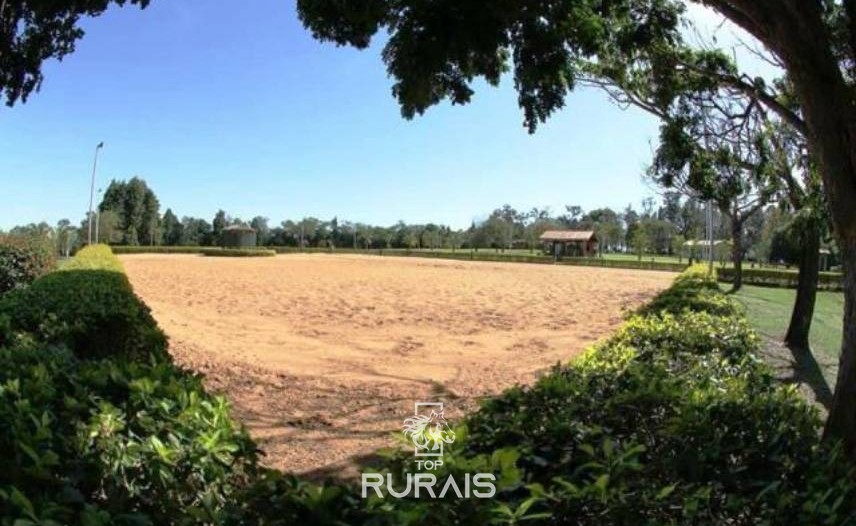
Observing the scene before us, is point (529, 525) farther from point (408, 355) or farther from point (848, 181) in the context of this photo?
point (408, 355)

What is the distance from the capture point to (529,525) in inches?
75.4

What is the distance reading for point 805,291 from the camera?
485 inches

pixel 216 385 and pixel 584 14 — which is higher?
pixel 584 14

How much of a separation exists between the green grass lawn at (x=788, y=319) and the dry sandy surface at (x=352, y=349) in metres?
3.67

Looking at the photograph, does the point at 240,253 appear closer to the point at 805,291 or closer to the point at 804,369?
the point at 805,291

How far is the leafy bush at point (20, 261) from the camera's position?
1395 cm

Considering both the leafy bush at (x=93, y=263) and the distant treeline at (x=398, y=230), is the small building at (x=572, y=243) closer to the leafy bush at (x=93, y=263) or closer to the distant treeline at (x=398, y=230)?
the distant treeline at (x=398, y=230)

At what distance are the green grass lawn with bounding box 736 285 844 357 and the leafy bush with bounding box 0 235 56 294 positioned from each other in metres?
16.0

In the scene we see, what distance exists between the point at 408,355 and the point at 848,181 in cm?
775

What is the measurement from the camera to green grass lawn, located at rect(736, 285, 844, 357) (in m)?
13.6

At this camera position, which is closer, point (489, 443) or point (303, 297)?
point (489, 443)

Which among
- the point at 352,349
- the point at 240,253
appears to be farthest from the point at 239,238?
the point at 352,349

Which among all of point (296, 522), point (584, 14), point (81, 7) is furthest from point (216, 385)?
point (296, 522)

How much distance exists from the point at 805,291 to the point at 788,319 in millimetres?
5691
